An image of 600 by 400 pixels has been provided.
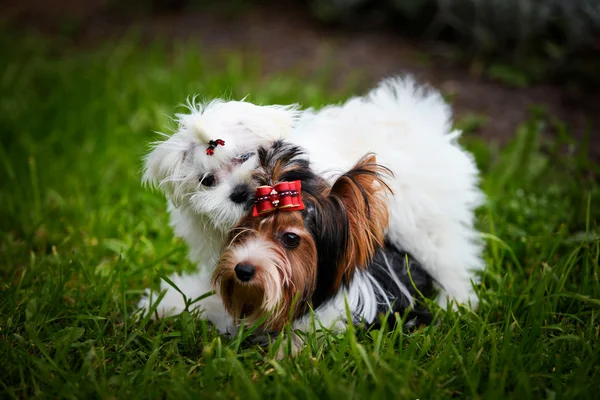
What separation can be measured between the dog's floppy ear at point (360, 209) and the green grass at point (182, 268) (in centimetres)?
32

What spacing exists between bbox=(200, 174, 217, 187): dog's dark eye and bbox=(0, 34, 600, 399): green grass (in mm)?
697

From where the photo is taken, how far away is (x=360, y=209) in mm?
2385

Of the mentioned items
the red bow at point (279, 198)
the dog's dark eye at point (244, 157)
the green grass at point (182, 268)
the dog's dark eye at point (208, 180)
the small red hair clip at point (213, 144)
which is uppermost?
the small red hair clip at point (213, 144)

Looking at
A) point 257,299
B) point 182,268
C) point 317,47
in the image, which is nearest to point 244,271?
point 257,299

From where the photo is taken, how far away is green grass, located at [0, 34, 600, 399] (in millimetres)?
2357

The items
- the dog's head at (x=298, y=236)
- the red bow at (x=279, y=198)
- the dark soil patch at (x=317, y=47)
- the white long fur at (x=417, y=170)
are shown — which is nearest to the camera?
the red bow at (x=279, y=198)

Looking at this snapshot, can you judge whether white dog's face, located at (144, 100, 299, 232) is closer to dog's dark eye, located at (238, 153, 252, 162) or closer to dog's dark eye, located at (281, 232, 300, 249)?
dog's dark eye, located at (238, 153, 252, 162)

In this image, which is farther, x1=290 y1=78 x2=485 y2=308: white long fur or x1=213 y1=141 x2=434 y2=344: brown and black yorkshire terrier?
x1=290 y1=78 x2=485 y2=308: white long fur

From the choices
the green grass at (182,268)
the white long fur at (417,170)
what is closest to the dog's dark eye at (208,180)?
the white long fur at (417,170)

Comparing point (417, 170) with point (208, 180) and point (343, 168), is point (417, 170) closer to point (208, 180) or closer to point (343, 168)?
point (343, 168)

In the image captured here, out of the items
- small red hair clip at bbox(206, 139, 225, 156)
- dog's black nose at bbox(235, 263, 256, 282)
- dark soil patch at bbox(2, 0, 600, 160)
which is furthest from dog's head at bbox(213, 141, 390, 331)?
dark soil patch at bbox(2, 0, 600, 160)

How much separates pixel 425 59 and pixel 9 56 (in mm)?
4456

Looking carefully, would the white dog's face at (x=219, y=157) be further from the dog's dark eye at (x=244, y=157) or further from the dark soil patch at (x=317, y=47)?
the dark soil patch at (x=317, y=47)

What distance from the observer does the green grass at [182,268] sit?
2357mm
